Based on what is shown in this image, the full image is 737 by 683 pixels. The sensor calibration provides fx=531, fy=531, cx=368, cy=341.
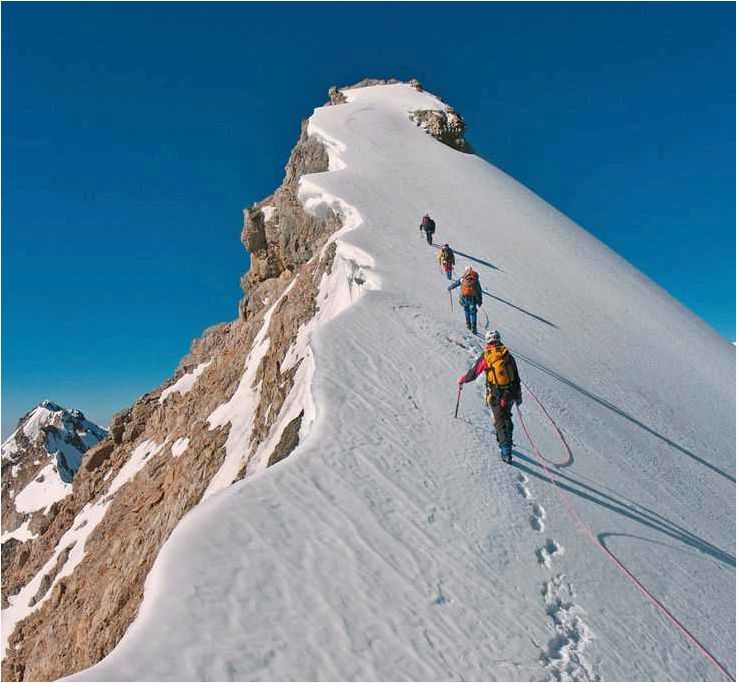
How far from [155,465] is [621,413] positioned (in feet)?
64.2

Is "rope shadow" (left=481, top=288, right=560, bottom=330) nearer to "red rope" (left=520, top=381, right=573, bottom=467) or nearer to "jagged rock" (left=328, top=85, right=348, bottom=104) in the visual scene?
"red rope" (left=520, top=381, right=573, bottom=467)

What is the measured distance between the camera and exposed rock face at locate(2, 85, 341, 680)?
49.9 feet

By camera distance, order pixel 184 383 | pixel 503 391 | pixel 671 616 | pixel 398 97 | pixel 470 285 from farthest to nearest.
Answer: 1. pixel 398 97
2. pixel 184 383
3. pixel 470 285
4. pixel 503 391
5. pixel 671 616

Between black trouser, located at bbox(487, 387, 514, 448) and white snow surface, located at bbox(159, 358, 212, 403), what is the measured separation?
26.0 meters

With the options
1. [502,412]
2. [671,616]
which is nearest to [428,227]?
[502,412]

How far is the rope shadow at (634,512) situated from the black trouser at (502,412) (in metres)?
0.58

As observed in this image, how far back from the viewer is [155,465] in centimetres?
2383

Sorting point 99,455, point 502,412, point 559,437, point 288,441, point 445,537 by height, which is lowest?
point 445,537

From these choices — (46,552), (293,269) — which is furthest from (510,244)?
(46,552)

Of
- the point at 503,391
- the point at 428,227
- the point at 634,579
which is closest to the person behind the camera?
the point at 634,579

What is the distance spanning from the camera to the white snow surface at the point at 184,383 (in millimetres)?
31758

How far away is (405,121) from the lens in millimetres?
40938

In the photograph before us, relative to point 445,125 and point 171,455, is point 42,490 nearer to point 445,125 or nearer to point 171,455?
point 171,455

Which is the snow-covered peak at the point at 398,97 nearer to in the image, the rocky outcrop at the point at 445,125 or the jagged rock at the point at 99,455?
the rocky outcrop at the point at 445,125
